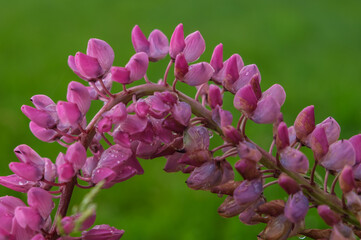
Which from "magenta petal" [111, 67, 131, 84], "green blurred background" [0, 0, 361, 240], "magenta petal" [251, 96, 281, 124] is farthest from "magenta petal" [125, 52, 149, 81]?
"green blurred background" [0, 0, 361, 240]

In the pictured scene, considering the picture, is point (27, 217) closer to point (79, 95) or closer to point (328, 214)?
point (79, 95)

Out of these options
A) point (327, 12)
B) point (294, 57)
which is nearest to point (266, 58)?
point (294, 57)

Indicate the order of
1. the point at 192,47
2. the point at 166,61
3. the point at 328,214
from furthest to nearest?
the point at 166,61 → the point at 192,47 → the point at 328,214

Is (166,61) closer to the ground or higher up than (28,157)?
closer to the ground

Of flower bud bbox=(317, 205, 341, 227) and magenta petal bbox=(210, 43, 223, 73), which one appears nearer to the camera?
flower bud bbox=(317, 205, 341, 227)

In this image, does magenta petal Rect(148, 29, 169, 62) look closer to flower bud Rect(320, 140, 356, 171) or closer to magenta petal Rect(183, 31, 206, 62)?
magenta petal Rect(183, 31, 206, 62)

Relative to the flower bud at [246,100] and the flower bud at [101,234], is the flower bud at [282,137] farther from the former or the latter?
the flower bud at [101,234]

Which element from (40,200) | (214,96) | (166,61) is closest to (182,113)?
(214,96)
